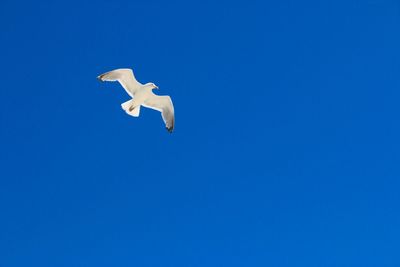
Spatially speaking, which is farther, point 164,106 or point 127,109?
point 164,106

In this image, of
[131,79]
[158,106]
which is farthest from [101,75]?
[158,106]

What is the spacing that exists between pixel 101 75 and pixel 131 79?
0.99m

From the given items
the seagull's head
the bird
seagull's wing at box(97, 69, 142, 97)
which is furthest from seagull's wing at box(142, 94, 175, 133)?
seagull's wing at box(97, 69, 142, 97)

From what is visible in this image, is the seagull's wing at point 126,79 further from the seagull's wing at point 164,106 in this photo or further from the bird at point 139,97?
the seagull's wing at point 164,106

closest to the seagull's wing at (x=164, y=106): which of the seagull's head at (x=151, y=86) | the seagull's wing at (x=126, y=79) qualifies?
the seagull's head at (x=151, y=86)

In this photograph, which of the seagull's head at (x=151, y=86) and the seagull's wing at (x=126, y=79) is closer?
the seagull's wing at (x=126, y=79)

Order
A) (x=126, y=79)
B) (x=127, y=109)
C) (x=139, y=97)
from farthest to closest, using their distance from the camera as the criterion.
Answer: (x=126, y=79), (x=139, y=97), (x=127, y=109)

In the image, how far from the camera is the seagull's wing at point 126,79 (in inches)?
442

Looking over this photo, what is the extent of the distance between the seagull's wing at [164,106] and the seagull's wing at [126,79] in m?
0.49

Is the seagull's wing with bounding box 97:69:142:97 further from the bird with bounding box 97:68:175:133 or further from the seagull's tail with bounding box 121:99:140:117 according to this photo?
the seagull's tail with bounding box 121:99:140:117

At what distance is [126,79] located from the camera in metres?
11.5

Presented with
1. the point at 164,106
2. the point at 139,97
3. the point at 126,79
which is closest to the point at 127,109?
the point at 139,97

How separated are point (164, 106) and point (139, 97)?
82cm

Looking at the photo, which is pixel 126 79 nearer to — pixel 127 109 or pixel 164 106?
pixel 127 109
